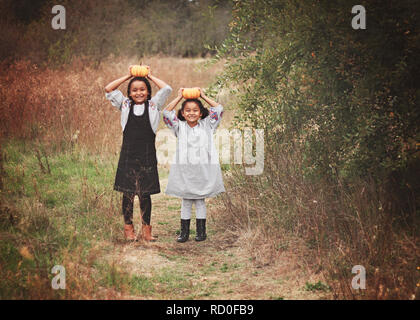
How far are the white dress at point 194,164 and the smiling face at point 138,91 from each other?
337mm

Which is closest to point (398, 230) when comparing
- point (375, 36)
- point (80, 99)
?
point (375, 36)

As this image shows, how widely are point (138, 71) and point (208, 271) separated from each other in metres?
2.16

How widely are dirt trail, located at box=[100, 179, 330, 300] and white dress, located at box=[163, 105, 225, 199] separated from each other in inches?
24.7

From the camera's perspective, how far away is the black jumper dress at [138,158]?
5141 millimetres

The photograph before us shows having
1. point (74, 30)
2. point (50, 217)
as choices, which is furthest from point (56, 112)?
point (74, 30)

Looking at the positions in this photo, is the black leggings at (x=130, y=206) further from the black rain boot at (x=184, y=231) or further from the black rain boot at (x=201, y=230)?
the black rain boot at (x=201, y=230)

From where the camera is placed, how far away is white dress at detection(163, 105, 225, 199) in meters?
5.32

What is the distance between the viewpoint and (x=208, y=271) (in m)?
4.80

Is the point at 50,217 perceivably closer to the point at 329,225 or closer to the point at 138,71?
the point at 138,71

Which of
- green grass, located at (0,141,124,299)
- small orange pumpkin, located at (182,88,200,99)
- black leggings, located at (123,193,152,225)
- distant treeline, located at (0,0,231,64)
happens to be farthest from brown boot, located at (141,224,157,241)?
distant treeline, located at (0,0,231,64)

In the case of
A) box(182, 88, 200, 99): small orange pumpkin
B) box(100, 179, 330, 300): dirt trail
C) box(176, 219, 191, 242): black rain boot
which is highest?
box(182, 88, 200, 99): small orange pumpkin

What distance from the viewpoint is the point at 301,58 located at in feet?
18.2

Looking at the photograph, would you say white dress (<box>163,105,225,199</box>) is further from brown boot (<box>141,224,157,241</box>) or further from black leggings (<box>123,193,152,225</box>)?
brown boot (<box>141,224,157,241</box>)
